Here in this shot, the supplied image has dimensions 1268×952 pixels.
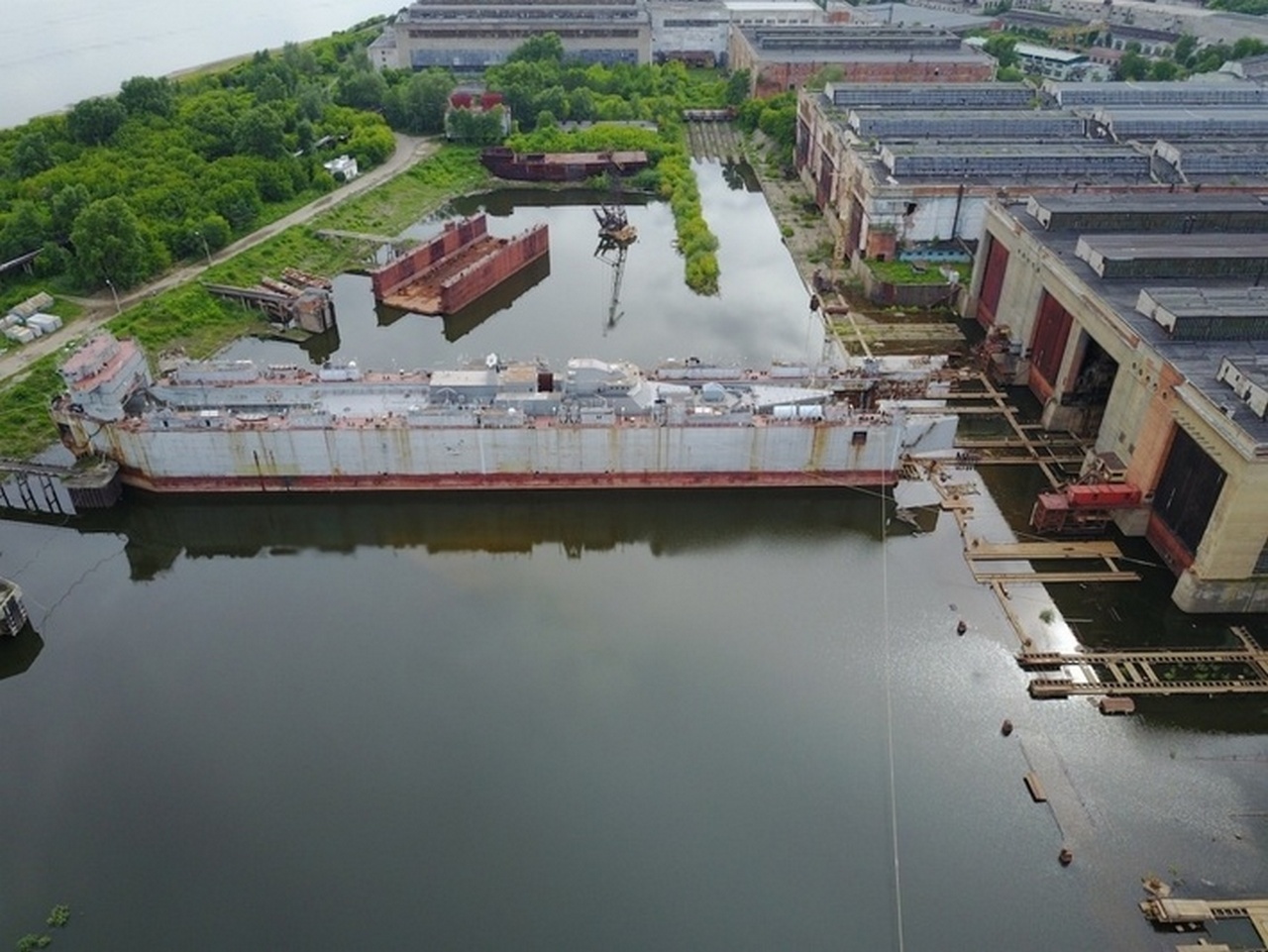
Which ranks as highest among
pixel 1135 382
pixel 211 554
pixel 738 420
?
pixel 1135 382

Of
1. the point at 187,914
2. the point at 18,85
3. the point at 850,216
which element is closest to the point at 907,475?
the point at 850,216

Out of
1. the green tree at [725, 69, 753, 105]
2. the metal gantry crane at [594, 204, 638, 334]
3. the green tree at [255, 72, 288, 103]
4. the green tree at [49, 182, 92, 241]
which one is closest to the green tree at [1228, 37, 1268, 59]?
the green tree at [725, 69, 753, 105]

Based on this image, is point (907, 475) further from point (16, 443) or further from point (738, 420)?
point (16, 443)

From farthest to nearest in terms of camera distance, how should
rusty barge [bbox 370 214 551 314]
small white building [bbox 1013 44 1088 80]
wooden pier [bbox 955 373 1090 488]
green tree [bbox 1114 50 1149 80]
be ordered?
small white building [bbox 1013 44 1088 80] → green tree [bbox 1114 50 1149 80] → rusty barge [bbox 370 214 551 314] → wooden pier [bbox 955 373 1090 488]

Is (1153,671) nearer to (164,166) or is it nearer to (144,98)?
(164,166)

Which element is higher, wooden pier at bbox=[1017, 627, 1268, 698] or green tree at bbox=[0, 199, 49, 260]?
green tree at bbox=[0, 199, 49, 260]

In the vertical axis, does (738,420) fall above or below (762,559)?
above

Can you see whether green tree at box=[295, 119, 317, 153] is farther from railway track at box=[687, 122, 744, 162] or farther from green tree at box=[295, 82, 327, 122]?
railway track at box=[687, 122, 744, 162]

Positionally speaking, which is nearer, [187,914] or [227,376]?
[187,914]
